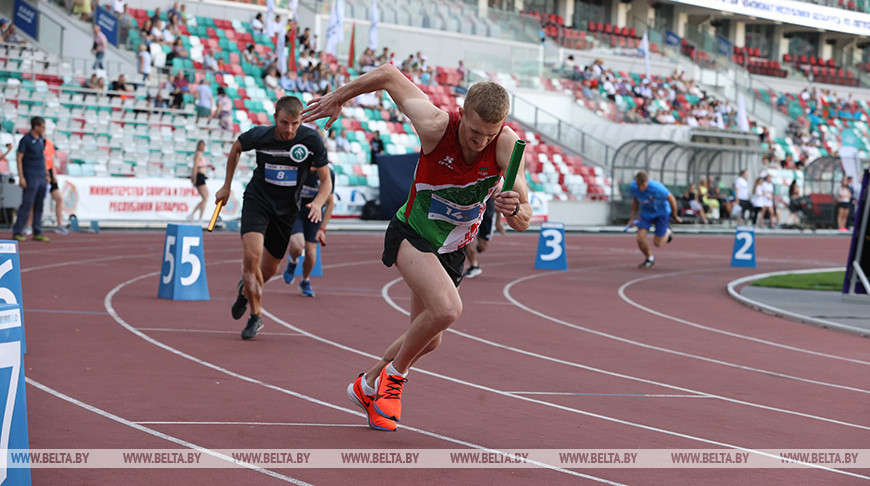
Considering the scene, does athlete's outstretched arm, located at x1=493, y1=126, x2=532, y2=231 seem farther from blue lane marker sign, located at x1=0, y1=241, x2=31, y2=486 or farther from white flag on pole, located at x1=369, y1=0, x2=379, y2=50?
white flag on pole, located at x1=369, y1=0, x2=379, y2=50

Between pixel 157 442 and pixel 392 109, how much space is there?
96.8 feet

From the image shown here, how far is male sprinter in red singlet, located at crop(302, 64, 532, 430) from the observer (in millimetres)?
5484

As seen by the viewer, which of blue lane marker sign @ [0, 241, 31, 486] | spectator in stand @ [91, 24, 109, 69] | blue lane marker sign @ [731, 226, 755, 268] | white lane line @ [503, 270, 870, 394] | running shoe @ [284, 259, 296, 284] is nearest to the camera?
blue lane marker sign @ [0, 241, 31, 486]

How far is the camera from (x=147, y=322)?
1018cm

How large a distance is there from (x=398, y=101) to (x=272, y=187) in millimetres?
3668

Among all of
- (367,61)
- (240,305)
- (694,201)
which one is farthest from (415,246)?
(694,201)

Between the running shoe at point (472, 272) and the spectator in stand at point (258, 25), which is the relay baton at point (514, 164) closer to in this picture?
the running shoe at point (472, 272)

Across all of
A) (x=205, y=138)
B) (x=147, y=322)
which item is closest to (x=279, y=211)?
(x=147, y=322)

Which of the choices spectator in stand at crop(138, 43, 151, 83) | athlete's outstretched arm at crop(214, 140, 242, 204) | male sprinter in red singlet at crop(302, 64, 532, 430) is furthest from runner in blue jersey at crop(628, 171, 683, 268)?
spectator in stand at crop(138, 43, 151, 83)

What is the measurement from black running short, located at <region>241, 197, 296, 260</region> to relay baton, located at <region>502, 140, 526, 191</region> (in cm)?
436

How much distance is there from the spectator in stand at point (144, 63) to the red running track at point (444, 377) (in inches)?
572

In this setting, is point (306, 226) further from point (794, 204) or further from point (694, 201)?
point (794, 204)

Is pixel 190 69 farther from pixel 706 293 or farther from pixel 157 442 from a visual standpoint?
pixel 157 442

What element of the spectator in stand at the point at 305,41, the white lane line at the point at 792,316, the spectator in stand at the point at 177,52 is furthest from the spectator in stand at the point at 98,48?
the white lane line at the point at 792,316
